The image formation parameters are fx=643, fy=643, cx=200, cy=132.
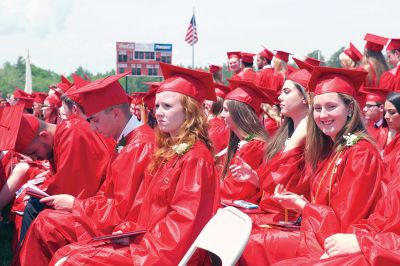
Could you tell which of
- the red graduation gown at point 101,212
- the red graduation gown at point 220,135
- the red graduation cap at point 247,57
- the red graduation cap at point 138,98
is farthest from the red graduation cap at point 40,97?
the red graduation gown at point 101,212

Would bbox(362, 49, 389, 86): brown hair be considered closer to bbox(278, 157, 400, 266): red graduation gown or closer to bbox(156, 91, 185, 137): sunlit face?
bbox(156, 91, 185, 137): sunlit face

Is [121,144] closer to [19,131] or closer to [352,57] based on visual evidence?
[19,131]

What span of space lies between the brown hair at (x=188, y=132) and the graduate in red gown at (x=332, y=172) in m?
0.65

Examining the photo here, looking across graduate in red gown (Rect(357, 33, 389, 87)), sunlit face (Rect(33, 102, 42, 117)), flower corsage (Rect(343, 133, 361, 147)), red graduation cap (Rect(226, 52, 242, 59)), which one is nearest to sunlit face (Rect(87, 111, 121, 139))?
flower corsage (Rect(343, 133, 361, 147))

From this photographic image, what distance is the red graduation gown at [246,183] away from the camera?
18.2 feet

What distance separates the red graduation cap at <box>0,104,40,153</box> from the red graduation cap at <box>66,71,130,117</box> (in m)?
0.85

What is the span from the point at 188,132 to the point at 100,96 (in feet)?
3.47

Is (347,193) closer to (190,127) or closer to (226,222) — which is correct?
(226,222)

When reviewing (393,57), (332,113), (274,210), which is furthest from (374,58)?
(332,113)

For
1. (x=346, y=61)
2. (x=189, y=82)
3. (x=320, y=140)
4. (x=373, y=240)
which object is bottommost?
(x=373, y=240)

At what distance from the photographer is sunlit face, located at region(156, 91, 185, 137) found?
4.40 m

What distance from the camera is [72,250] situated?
4.30 m

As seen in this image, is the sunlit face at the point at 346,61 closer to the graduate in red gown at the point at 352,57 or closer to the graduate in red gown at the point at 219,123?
the graduate in red gown at the point at 352,57

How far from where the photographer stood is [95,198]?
486cm
